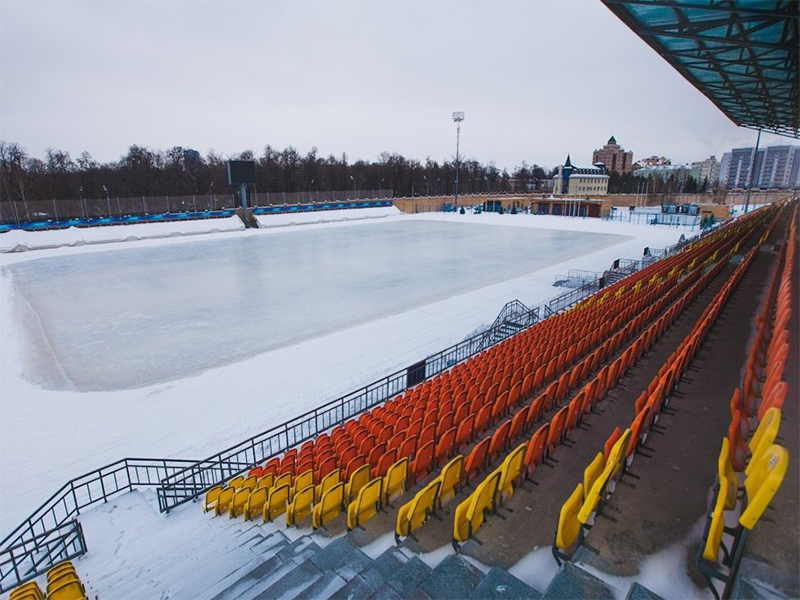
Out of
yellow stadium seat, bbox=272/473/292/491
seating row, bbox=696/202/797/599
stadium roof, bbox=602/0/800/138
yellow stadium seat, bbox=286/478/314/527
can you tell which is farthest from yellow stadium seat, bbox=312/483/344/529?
stadium roof, bbox=602/0/800/138

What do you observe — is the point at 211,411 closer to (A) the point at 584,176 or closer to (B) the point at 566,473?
(B) the point at 566,473

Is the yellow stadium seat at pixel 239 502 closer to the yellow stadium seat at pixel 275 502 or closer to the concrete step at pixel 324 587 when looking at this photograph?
the yellow stadium seat at pixel 275 502

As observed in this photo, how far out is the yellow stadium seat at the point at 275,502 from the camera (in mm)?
5695

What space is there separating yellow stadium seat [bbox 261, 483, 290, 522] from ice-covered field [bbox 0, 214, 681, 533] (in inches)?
142

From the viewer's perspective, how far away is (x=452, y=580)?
342cm

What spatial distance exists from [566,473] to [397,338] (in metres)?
9.67

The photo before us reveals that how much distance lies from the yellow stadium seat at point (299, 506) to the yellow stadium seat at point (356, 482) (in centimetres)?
51

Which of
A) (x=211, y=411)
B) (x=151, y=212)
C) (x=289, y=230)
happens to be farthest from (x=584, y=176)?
(x=211, y=411)

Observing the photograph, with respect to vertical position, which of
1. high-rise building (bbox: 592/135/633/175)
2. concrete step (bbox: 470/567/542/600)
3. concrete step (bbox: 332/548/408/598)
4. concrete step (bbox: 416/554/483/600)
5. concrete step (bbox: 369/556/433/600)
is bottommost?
concrete step (bbox: 332/548/408/598)

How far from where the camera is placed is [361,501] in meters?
4.79

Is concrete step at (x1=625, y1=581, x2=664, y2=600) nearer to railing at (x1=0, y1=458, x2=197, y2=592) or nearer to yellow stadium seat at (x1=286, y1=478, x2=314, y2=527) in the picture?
yellow stadium seat at (x1=286, y1=478, x2=314, y2=527)

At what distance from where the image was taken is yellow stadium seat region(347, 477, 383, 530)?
4.77 metres

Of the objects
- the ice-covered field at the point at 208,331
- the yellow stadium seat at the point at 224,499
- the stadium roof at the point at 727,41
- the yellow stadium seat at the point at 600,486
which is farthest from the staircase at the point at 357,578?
the stadium roof at the point at 727,41

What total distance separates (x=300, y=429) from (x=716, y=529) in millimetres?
A: 7710
